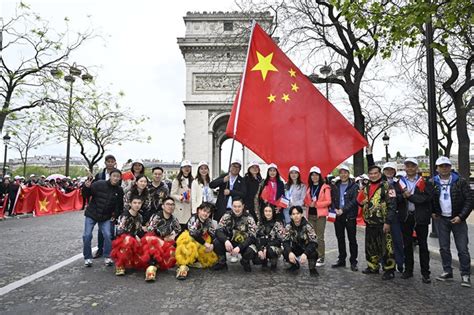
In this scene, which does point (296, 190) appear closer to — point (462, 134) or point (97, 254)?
point (97, 254)

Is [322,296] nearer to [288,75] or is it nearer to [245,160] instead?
[288,75]

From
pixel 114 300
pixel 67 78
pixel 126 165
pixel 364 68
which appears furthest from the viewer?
pixel 67 78

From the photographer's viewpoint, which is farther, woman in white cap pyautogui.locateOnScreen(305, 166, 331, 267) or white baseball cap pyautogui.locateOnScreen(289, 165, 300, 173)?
white baseball cap pyautogui.locateOnScreen(289, 165, 300, 173)

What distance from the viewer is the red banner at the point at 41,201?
625 inches

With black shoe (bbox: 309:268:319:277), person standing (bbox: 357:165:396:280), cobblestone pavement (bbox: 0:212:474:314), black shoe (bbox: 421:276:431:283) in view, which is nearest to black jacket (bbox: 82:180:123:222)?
cobblestone pavement (bbox: 0:212:474:314)

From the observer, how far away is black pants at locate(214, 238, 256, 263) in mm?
5953

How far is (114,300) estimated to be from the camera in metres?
4.47

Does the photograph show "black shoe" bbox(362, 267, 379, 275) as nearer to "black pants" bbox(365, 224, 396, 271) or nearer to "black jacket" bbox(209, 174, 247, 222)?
"black pants" bbox(365, 224, 396, 271)

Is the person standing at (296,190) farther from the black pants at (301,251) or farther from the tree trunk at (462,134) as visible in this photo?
the tree trunk at (462,134)

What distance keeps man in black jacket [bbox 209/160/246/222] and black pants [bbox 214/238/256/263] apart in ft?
2.56

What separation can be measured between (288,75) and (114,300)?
4615mm

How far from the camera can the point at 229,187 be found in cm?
688

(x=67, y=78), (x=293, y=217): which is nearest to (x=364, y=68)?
(x=293, y=217)

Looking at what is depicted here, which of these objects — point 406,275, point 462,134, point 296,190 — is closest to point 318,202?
point 296,190
